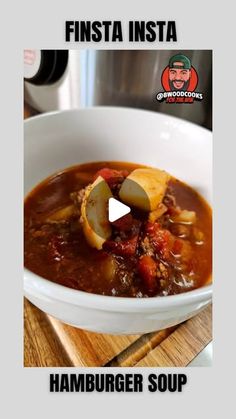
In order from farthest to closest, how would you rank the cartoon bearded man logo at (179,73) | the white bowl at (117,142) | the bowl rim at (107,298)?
the white bowl at (117,142), the cartoon bearded man logo at (179,73), the bowl rim at (107,298)

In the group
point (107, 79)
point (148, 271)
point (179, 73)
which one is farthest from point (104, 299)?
point (107, 79)

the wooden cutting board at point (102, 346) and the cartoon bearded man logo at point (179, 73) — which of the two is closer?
the wooden cutting board at point (102, 346)

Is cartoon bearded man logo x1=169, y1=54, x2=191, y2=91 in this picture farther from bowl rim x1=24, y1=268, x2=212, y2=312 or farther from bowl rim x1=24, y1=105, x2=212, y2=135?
bowl rim x1=24, y1=268, x2=212, y2=312

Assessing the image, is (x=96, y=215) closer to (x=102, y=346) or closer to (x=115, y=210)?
(x=115, y=210)

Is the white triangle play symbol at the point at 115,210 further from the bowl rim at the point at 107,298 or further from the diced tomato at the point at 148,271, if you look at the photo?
the bowl rim at the point at 107,298

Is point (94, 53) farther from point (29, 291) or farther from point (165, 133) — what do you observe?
point (29, 291)

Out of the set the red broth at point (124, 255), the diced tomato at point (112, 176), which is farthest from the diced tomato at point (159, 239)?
the diced tomato at point (112, 176)
